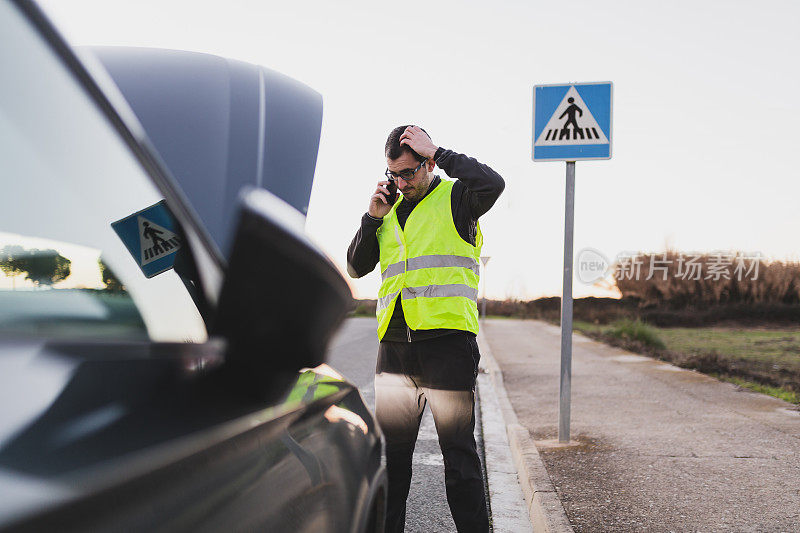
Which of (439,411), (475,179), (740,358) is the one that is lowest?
(740,358)

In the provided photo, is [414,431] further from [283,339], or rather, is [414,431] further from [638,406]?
[638,406]

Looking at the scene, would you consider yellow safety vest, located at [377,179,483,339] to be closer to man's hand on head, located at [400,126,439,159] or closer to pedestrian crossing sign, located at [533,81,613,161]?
man's hand on head, located at [400,126,439,159]

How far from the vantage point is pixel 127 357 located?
38.0 inches

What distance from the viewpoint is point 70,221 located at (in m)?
1.11

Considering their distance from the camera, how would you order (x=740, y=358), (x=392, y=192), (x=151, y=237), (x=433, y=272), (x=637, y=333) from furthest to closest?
1. (x=637, y=333)
2. (x=740, y=358)
3. (x=392, y=192)
4. (x=433, y=272)
5. (x=151, y=237)

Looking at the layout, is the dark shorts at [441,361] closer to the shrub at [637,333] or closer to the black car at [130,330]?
the black car at [130,330]

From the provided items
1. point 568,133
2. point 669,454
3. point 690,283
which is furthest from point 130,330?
point 690,283

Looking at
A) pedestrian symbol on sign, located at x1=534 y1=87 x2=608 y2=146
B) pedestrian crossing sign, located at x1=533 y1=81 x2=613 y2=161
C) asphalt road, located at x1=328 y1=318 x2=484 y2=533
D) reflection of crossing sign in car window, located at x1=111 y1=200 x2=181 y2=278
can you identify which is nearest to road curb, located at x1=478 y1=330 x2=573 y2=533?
asphalt road, located at x1=328 y1=318 x2=484 y2=533

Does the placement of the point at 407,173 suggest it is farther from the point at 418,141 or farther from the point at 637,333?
the point at 637,333

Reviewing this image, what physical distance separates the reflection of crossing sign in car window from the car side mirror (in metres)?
0.35

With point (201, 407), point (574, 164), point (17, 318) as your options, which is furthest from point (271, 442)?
point (574, 164)

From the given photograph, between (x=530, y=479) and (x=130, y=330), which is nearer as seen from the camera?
(x=130, y=330)

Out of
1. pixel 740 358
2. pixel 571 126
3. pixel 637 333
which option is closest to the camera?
pixel 571 126

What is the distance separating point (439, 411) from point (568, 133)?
319 centimetres
